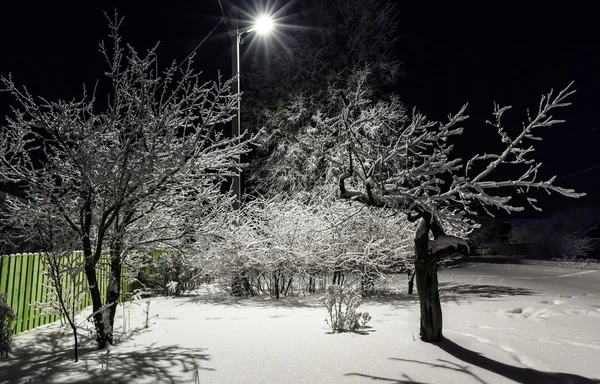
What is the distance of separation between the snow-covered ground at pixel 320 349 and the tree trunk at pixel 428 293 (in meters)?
0.17

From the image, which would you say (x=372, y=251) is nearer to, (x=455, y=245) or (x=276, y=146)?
(x=455, y=245)

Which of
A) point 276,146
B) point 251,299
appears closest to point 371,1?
point 276,146

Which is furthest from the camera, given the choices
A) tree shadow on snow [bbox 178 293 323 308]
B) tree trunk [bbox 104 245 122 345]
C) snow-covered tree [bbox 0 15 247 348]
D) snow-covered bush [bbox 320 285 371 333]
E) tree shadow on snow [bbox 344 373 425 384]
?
tree shadow on snow [bbox 178 293 323 308]

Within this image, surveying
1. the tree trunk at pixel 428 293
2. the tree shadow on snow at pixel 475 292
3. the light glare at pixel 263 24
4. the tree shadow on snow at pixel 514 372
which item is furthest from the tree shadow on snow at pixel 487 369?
the light glare at pixel 263 24

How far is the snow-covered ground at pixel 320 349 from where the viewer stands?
4.41 meters

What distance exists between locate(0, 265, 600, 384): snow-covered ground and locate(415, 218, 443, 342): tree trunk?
0.17 metres

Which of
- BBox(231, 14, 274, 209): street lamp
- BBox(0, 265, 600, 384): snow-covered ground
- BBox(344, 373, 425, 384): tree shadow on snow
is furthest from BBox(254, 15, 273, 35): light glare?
BBox(344, 373, 425, 384): tree shadow on snow

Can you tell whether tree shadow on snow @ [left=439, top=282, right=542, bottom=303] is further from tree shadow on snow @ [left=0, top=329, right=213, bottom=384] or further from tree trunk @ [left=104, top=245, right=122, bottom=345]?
tree trunk @ [left=104, top=245, right=122, bottom=345]

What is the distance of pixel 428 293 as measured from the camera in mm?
5598

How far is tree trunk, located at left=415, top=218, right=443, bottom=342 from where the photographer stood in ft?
18.2

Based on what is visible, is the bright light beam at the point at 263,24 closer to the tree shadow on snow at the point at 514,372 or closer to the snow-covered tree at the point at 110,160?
the snow-covered tree at the point at 110,160

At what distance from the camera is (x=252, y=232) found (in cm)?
1022

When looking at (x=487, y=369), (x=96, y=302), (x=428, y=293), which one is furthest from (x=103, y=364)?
(x=487, y=369)

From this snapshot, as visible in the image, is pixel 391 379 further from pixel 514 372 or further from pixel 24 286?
pixel 24 286
